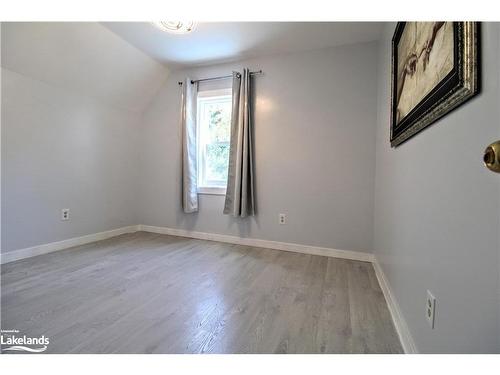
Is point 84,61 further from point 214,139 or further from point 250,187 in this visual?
point 250,187

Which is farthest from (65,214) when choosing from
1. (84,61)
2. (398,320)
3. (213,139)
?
(398,320)

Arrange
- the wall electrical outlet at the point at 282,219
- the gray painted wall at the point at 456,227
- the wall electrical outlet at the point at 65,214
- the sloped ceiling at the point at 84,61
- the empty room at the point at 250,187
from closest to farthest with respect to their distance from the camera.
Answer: the gray painted wall at the point at 456,227
the empty room at the point at 250,187
the sloped ceiling at the point at 84,61
the wall electrical outlet at the point at 65,214
the wall electrical outlet at the point at 282,219

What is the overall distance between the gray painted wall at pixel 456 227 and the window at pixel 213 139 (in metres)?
2.28

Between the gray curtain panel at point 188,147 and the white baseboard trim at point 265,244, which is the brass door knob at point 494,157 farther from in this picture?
the gray curtain panel at point 188,147

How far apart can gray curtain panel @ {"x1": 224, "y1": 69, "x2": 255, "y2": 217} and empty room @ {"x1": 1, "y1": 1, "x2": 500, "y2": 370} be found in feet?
0.07

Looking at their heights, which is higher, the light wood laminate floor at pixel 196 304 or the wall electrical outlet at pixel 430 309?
the wall electrical outlet at pixel 430 309

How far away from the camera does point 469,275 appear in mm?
634

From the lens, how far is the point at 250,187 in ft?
9.20

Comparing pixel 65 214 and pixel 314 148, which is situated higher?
pixel 314 148

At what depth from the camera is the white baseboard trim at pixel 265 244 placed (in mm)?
2453

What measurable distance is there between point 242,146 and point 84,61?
1.98 meters

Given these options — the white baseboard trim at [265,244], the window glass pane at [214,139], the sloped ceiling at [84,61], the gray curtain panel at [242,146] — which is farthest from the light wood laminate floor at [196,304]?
the sloped ceiling at [84,61]

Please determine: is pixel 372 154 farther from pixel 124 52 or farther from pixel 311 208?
pixel 124 52

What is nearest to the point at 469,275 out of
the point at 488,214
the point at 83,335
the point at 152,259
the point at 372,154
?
the point at 488,214
